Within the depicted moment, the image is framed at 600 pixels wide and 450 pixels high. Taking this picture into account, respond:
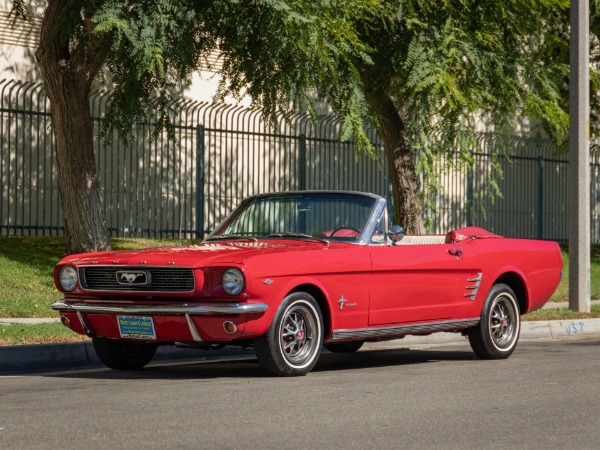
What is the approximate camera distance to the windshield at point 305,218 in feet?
35.6

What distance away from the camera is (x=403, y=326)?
428 inches

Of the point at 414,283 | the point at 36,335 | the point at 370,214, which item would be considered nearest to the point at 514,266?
the point at 414,283

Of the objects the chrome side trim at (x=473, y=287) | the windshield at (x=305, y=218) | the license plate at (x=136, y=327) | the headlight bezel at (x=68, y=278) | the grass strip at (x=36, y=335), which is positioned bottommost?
the grass strip at (x=36, y=335)

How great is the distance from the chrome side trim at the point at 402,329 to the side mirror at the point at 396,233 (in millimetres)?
790

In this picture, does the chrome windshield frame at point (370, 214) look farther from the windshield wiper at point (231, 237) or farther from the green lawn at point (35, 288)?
the green lawn at point (35, 288)

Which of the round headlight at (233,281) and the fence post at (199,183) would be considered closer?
the round headlight at (233,281)

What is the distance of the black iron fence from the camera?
2192 centimetres

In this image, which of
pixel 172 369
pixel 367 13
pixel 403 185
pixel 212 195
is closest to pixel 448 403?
pixel 172 369

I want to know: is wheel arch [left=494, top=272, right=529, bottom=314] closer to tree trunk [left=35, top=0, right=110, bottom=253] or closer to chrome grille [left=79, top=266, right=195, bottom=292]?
chrome grille [left=79, top=266, right=195, bottom=292]

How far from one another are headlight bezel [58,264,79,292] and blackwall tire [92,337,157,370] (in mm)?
561

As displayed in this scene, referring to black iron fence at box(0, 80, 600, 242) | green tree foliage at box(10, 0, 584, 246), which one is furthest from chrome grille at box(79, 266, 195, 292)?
black iron fence at box(0, 80, 600, 242)

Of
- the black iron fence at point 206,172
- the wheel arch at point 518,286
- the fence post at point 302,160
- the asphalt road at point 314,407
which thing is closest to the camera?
the asphalt road at point 314,407

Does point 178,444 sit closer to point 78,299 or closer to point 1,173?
point 78,299

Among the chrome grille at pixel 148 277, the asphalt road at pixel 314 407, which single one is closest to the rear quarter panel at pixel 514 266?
the asphalt road at pixel 314 407
